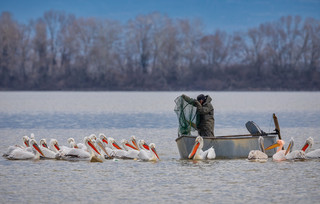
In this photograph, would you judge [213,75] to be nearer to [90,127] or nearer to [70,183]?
[90,127]

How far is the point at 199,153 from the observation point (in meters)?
16.2

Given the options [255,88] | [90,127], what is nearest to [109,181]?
[90,127]

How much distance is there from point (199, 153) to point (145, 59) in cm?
7367

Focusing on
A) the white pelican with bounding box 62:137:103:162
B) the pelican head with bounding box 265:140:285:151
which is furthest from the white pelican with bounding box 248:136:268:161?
the white pelican with bounding box 62:137:103:162

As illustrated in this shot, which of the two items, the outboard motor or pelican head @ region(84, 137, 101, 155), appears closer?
pelican head @ region(84, 137, 101, 155)

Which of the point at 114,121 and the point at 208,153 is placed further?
the point at 114,121

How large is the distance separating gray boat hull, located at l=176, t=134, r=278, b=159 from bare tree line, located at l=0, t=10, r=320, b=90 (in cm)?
6828

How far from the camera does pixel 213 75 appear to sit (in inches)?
3501

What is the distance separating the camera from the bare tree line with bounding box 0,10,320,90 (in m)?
86.1

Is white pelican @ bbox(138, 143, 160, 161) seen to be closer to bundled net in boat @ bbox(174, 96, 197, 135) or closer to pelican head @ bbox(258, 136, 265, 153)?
bundled net in boat @ bbox(174, 96, 197, 135)

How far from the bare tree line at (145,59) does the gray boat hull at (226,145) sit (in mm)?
68281

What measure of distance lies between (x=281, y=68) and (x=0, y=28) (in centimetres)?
4006

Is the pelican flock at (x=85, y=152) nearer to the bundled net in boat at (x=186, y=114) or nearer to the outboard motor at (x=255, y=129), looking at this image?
the bundled net in boat at (x=186, y=114)

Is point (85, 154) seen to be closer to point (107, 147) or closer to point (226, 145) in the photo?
point (107, 147)
